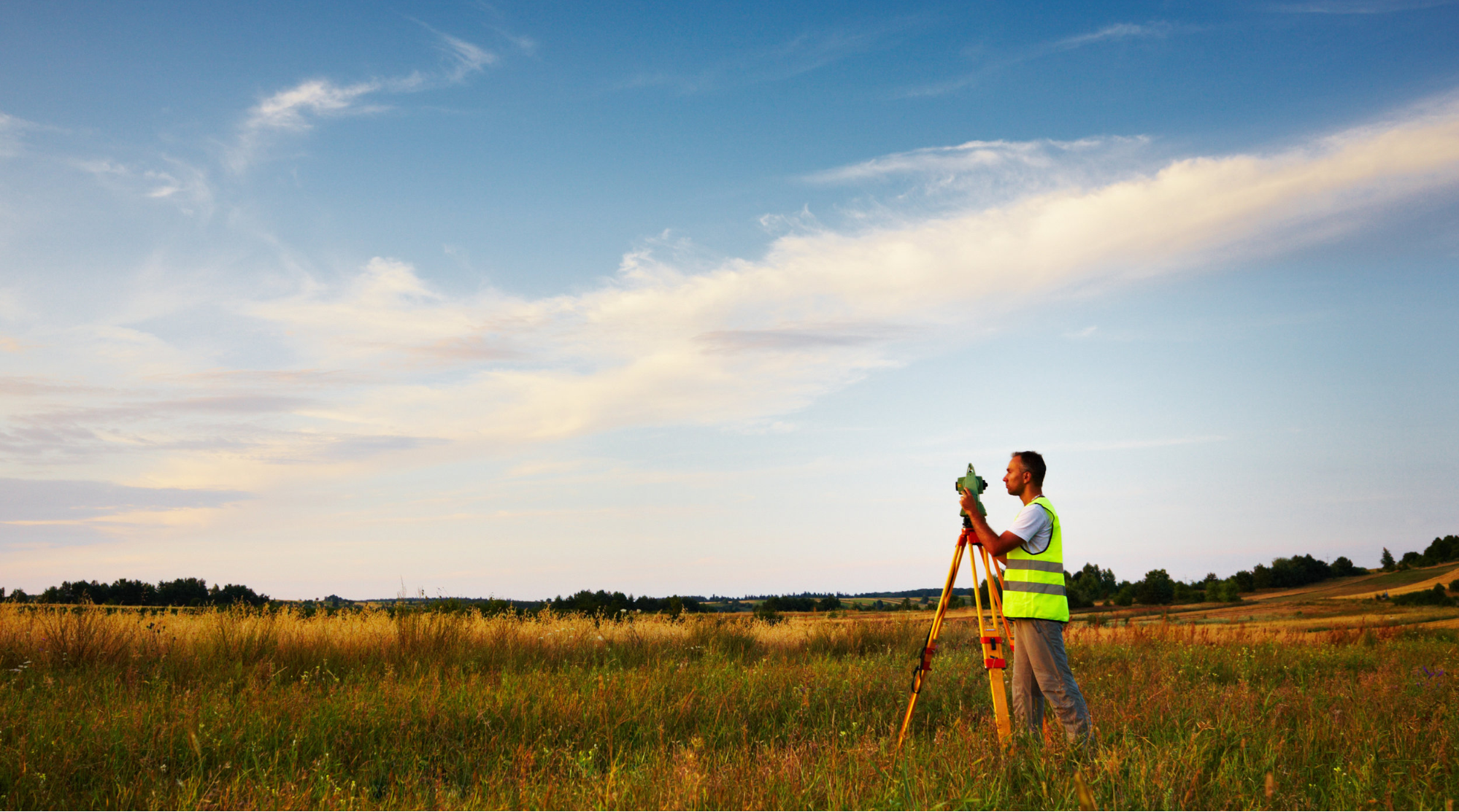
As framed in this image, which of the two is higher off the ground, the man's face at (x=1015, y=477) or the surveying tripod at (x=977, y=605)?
the man's face at (x=1015, y=477)

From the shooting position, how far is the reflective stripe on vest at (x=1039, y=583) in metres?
5.93

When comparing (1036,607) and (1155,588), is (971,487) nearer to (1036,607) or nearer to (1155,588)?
(1036,607)

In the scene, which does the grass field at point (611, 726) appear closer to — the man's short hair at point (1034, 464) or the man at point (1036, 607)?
the man at point (1036, 607)

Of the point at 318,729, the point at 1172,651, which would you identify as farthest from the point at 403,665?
the point at 1172,651

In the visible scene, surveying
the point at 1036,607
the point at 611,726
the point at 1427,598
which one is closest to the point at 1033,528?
the point at 1036,607

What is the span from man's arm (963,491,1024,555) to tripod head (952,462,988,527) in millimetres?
32

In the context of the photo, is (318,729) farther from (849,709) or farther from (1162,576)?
(1162,576)

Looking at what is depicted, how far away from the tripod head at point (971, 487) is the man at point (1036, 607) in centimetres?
4

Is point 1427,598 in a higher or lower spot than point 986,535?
lower

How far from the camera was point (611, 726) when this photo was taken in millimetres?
7004

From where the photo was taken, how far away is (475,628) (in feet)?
42.3

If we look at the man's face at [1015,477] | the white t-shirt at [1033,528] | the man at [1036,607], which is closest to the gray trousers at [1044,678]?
the man at [1036,607]

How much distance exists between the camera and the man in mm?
5793

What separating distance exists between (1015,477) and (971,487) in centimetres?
79
